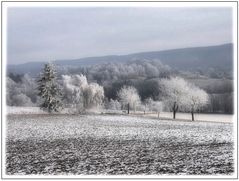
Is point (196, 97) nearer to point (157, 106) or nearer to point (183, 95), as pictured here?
point (183, 95)

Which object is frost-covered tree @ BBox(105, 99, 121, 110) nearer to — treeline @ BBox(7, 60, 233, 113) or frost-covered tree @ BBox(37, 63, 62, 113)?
treeline @ BBox(7, 60, 233, 113)

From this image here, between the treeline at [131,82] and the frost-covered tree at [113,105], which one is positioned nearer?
the treeline at [131,82]

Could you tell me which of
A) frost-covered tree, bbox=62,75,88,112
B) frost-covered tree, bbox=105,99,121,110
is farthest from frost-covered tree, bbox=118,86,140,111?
frost-covered tree, bbox=62,75,88,112

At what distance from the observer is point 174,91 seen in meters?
11.3

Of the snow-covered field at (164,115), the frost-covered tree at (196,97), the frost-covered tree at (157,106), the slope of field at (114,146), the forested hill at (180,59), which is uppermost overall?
the forested hill at (180,59)

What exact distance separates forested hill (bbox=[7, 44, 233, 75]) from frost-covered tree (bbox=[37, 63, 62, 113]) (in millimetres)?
184

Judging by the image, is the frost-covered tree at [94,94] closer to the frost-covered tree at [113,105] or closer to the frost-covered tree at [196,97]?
the frost-covered tree at [113,105]

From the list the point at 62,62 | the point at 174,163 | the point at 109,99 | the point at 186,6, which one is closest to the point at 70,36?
the point at 62,62

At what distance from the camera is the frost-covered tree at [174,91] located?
1134 centimetres

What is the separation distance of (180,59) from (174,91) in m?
0.74

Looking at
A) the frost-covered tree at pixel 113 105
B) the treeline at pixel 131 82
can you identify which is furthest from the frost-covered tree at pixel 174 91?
the frost-covered tree at pixel 113 105

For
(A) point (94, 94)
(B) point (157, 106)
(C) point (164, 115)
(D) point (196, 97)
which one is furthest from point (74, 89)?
(D) point (196, 97)

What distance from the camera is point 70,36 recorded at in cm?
1123

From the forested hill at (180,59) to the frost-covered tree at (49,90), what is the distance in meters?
0.18
